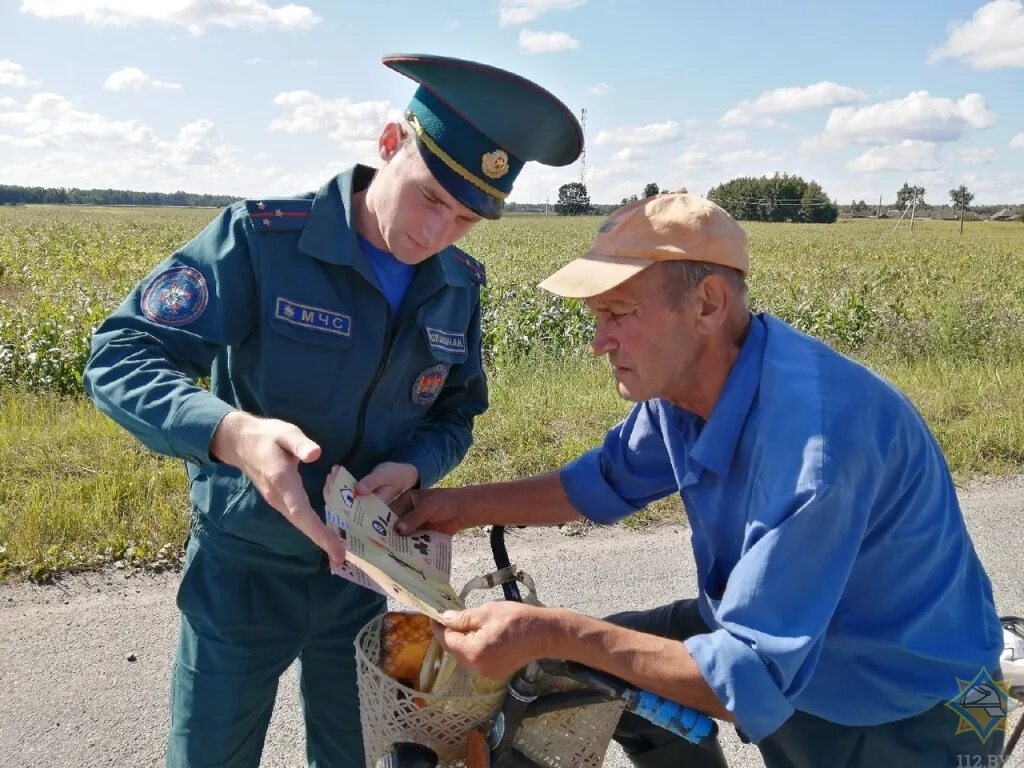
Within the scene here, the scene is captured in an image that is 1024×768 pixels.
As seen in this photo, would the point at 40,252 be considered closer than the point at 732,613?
No

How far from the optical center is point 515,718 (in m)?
1.57

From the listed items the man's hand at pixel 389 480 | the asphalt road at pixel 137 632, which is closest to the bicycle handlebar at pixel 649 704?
the man's hand at pixel 389 480

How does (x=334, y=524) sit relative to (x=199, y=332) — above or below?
below

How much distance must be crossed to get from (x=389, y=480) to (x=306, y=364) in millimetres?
331

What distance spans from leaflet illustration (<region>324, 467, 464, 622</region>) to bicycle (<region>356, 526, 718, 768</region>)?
0.16 meters

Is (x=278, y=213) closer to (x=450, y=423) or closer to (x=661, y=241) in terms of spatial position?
(x=450, y=423)

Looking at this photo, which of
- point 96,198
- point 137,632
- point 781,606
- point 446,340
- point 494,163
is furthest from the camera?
point 96,198

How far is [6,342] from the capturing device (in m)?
7.00

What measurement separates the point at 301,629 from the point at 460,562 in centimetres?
182

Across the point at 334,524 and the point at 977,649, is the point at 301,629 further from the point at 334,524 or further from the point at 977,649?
the point at 977,649

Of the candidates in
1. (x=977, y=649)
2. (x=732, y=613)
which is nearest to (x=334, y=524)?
(x=732, y=613)

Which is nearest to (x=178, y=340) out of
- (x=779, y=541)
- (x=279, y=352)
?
(x=279, y=352)

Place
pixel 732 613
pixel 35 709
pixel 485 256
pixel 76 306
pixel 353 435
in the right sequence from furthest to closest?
1. pixel 485 256
2. pixel 76 306
3. pixel 35 709
4. pixel 353 435
5. pixel 732 613

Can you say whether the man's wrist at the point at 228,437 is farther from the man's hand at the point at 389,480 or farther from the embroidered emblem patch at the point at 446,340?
the embroidered emblem patch at the point at 446,340
